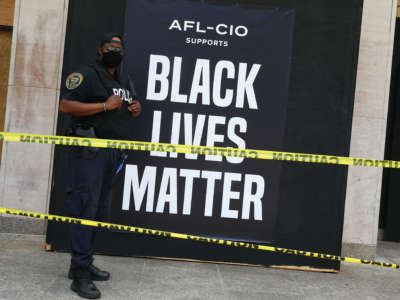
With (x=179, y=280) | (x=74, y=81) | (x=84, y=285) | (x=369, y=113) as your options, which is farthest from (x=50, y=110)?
(x=369, y=113)

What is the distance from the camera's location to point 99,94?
364 centimetres

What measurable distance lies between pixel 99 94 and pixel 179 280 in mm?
1894

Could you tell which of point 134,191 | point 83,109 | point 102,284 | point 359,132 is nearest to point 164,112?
point 134,191

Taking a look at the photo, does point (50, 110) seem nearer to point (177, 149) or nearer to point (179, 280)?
point (177, 149)

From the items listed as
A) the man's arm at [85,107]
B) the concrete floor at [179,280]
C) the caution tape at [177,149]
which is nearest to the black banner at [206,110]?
the concrete floor at [179,280]

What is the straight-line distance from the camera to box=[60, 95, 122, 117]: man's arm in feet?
11.5

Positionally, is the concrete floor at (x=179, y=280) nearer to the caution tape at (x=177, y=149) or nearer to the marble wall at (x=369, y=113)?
the marble wall at (x=369, y=113)

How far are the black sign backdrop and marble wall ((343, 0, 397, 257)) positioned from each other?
81 centimetres

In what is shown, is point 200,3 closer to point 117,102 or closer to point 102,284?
point 117,102

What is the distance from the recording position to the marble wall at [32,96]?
5.16m

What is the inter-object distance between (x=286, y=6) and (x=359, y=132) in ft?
6.19

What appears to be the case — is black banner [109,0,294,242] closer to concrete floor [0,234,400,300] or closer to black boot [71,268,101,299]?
concrete floor [0,234,400,300]

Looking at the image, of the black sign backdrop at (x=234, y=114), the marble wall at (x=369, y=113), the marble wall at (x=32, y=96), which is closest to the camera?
the black sign backdrop at (x=234, y=114)

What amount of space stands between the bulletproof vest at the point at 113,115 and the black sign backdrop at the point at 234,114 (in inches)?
29.1
